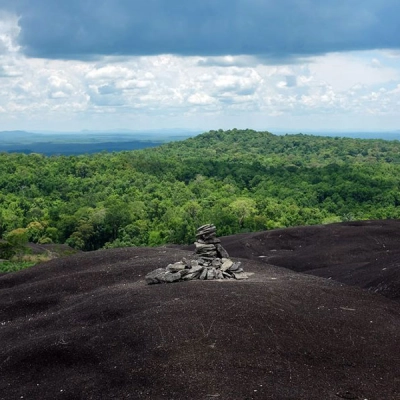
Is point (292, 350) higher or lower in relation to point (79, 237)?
higher

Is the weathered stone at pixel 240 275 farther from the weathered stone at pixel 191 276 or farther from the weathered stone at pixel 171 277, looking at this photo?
the weathered stone at pixel 171 277

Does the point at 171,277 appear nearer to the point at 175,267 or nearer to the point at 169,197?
the point at 175,267

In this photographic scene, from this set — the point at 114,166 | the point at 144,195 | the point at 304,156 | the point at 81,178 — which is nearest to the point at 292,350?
the point at 144,195

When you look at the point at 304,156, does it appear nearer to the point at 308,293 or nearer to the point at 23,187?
the point at 23,187

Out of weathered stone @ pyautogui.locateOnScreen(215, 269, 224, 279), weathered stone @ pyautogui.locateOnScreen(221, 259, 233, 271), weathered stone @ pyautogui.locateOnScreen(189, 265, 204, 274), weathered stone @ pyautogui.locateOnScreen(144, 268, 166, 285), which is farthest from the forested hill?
weathered stone @ pyautogui.locateOnScreen(215, 269, 224, 279)

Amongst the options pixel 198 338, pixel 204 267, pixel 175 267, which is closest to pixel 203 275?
pixel 204 267

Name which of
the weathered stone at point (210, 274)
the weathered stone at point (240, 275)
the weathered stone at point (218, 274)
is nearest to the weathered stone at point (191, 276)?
the weathered stone at point (210, 274)
